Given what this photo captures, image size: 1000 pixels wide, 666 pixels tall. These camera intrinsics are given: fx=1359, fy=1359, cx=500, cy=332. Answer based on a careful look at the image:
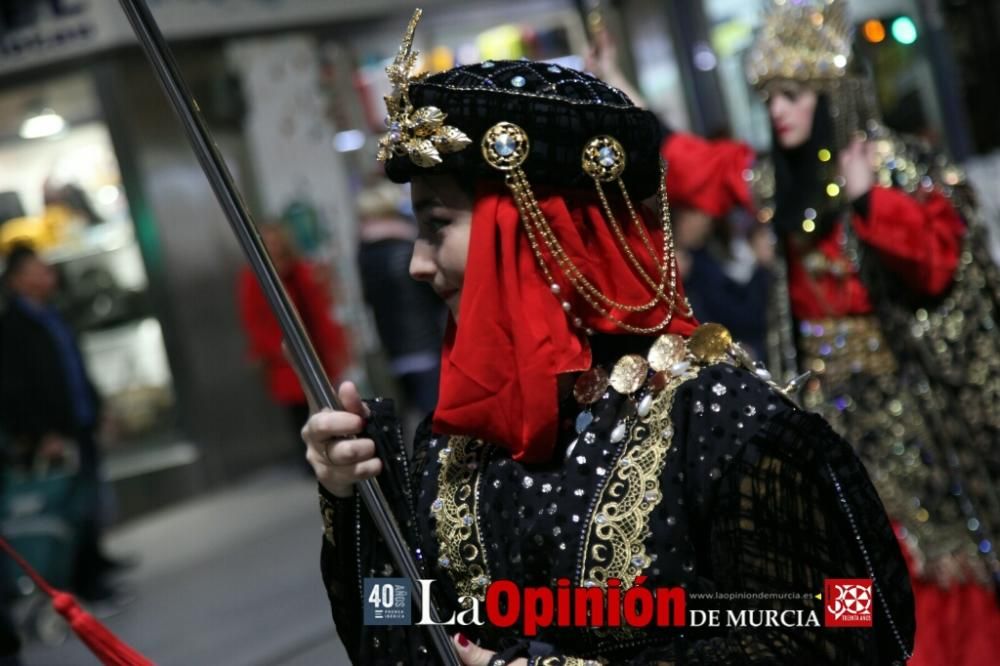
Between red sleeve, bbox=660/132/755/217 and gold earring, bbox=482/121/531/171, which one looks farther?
red sleeve, bbox=660/132/755/217

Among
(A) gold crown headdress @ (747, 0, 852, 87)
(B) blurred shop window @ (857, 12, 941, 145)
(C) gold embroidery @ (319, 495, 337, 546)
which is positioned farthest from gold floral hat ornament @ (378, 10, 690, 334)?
(B) blurred shop window @ (857, 12, 941, 145)

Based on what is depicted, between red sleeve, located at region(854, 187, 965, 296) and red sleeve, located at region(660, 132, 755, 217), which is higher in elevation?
red sleeve, located at region(660, 132, 755, 217)

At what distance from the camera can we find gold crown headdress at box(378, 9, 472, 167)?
1729mm

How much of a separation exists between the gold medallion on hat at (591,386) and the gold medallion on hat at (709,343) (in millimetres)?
124

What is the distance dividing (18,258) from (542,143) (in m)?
5.15

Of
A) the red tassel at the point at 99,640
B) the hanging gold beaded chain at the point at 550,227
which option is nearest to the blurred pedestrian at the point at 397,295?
the red tassel at the point at 99,640

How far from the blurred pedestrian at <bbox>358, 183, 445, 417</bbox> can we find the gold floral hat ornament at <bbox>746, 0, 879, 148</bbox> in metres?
3.12

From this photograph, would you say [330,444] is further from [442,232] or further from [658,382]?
[658,382]

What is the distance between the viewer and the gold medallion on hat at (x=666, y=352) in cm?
176

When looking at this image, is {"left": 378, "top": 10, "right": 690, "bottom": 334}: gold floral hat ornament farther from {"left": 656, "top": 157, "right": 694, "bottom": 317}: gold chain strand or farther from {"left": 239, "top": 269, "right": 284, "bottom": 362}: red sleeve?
{"left": 239, "top": 269, "right": 284, "bottom": 362}: red sleeve

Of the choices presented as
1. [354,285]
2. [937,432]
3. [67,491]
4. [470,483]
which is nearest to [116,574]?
[67,491]

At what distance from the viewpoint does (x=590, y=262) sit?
1760 millimetres

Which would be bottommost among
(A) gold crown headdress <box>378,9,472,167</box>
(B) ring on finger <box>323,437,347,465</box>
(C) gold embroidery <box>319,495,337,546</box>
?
(C) gold embroidery <box>319,495,337,546</box>

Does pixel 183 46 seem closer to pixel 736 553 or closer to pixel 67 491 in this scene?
pixel 67 491
